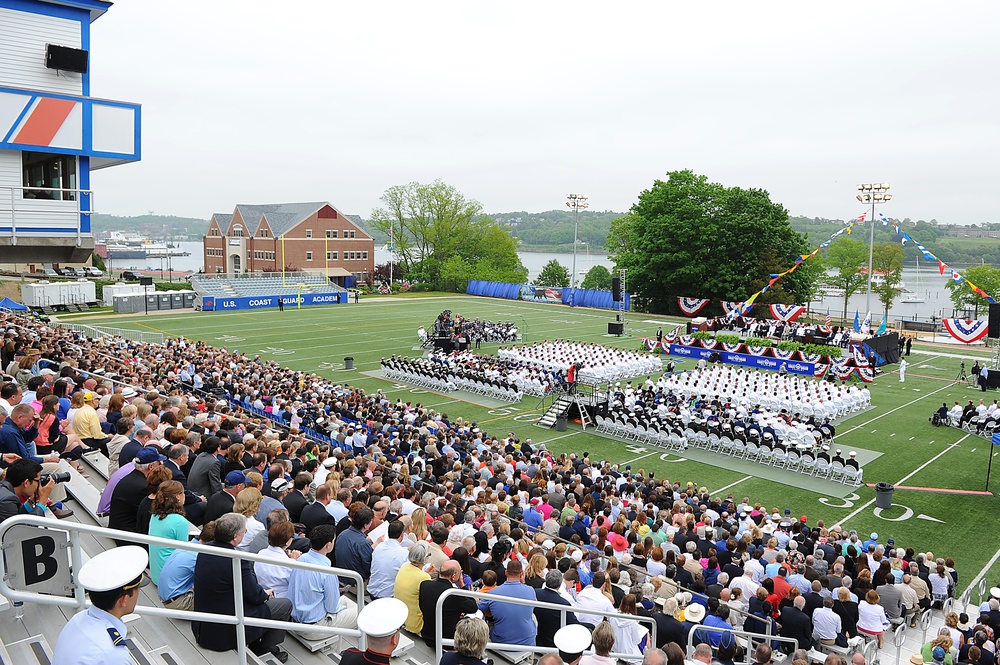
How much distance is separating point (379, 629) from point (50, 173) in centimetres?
1265

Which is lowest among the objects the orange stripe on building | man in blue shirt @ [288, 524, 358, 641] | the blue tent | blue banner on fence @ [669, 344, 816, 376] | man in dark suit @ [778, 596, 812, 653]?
man in dark suit @ [778, 596, 812, 653]

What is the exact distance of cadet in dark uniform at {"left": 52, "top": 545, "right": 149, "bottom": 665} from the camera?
11.8ft

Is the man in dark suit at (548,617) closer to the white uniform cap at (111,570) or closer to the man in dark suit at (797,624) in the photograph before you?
the man in dark suit at (797,624)

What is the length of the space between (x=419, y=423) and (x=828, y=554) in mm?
10276

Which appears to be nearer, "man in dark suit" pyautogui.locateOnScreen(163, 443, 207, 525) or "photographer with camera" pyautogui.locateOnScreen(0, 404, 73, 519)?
"photographer with camera" pyautogui.locateOnScreen(0, 404, 73, 519)

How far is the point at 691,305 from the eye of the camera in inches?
2069

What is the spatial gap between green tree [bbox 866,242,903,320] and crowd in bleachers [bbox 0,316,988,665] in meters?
54.4

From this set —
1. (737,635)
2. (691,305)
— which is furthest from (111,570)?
(691,305)

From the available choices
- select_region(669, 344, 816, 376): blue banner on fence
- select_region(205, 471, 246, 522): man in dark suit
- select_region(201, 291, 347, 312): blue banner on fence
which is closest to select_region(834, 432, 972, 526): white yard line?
select_region(669, 344, 816, 376): blue banner on fence

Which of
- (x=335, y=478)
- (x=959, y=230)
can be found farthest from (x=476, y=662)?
(x=959, y=230)

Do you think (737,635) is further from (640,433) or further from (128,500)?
(640,433)

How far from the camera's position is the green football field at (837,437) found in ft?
50.5

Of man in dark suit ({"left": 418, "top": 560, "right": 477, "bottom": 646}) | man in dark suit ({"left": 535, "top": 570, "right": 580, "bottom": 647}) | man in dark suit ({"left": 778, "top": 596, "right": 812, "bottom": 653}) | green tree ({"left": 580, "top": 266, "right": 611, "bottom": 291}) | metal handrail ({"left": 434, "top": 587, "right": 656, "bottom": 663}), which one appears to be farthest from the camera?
green tree ({"left": 580, "top": 266, "right": 611, "bottom": 291})

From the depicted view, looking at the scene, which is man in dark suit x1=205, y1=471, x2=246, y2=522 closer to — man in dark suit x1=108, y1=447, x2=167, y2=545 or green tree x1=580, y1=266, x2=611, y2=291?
man in dark suit x1=108, y1=447, x2=167, y2=545
